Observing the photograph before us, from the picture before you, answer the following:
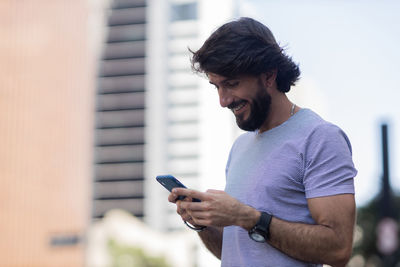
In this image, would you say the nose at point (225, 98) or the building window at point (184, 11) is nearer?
the nose at point (225, 98)

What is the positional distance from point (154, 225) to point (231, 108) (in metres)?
96.6

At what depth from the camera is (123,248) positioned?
67.9 m

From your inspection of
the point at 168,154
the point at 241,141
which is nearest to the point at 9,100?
the point at 168,154

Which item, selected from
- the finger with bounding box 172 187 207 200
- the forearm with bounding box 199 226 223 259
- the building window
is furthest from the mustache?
the building window

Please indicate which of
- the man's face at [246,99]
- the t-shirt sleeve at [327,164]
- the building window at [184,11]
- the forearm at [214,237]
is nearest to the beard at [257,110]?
the man's face at [246,99]

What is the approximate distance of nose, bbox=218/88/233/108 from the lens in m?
2.48

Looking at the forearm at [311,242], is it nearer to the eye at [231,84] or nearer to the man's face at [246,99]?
the man's face at [246,99]

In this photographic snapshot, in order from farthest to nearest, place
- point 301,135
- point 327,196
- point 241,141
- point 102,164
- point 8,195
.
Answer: point 102,164 < point 8,195 < point 241,141 < point 301,135 < point 327,196

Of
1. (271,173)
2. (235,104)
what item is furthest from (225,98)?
(271,173)

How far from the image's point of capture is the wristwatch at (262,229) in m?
2.28

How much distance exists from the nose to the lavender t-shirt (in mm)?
241

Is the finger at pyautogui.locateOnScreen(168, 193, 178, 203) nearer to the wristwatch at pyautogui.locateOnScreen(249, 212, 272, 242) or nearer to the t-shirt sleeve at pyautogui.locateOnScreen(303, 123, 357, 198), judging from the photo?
the wristwatch at pyautogui.locateOnScreen(249, 212, 272, 242)

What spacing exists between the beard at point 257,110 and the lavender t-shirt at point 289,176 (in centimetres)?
10

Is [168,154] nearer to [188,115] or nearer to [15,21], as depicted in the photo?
[188,115]
